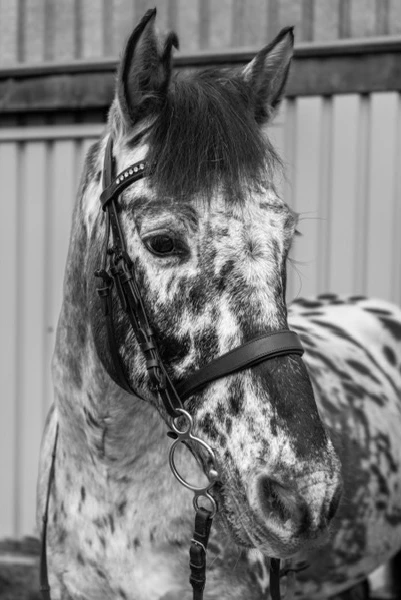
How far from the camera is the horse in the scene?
61.1 inches

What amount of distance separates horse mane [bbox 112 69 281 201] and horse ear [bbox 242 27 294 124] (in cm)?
15

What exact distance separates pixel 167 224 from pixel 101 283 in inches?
10.4

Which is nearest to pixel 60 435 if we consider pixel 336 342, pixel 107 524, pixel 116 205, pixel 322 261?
pixel 107 524

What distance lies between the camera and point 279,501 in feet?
5.02

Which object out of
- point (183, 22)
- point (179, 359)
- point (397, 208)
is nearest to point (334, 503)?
point (179, 359)

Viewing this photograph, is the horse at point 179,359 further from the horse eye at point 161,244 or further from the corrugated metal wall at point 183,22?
the corrugated metal wall at point 183,22

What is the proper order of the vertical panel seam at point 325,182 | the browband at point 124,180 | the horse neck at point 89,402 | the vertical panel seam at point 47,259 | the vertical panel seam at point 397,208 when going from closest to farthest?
the browband at point 124,180 → the horse neck at point 89,402 → the vertical panel seam at point 397,208 → the vertical panel seam at point 325,182 → the vertical panel seam at point 47,259

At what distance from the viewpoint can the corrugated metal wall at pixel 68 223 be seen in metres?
3.97

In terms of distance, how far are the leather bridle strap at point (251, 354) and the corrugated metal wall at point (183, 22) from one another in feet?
9.41

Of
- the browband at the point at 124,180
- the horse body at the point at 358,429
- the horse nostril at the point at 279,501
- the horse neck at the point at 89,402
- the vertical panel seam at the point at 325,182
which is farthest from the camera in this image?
the vertical panel seam at the point at 325,182

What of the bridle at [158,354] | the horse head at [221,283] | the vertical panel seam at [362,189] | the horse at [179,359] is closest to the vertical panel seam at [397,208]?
the vertical panel seam at [362,189]

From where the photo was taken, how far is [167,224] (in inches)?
65.8

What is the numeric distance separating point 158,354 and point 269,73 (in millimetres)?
842

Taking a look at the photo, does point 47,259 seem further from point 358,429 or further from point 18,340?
point 358,429
